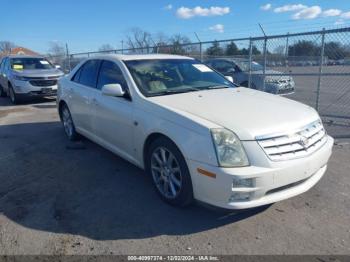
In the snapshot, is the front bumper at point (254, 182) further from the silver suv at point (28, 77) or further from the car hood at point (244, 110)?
the silver suv at point (28, 77)

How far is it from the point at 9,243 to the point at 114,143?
1.88 m

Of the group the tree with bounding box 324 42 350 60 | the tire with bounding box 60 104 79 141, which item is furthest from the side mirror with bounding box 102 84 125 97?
the tree with bounding box 324 42 350 60

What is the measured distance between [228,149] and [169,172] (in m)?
0.85

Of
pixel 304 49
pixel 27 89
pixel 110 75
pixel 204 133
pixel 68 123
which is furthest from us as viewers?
pixel 27 89

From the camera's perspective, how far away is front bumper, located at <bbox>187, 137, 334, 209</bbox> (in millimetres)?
2873

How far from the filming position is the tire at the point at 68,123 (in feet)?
20.0

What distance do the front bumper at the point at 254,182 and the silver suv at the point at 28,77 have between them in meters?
9.63

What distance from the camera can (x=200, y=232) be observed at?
3.12 m

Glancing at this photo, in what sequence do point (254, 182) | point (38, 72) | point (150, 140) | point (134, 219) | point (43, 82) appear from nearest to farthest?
point (254, 182) → point (134, 219) → point (150, 140) → point (43, 82) → point (38, 72)

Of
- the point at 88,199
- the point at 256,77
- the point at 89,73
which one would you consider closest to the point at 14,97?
the point at 89,73

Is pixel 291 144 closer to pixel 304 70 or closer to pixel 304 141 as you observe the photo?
pixel 304 141

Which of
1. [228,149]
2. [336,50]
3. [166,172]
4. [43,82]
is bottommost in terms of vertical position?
[166,172]

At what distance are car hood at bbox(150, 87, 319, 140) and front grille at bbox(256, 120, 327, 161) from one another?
0.06 meters

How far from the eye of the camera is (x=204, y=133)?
3012 millimetres
